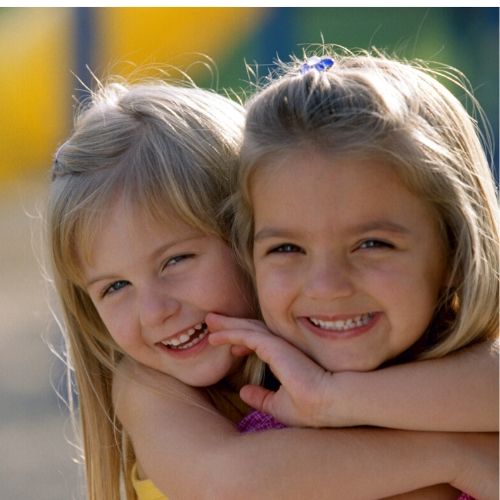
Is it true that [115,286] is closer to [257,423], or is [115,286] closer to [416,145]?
[257,423]

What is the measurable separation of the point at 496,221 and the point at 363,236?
0.33 meters

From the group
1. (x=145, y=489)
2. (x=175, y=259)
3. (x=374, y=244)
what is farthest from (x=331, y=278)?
(x=145, y=489)

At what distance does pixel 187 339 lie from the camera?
2.38 meters

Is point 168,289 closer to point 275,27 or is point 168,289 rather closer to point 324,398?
point 324,398

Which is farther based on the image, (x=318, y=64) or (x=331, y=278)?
(x=318, y=64)

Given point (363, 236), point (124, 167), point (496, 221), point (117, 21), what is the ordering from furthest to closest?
point (117, 21), point (124, 167), point (496, 221), point (363, 236)

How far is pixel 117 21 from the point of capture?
6.84 meters

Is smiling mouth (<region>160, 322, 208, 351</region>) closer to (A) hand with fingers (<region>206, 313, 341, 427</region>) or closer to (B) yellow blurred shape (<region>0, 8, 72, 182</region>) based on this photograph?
(A) hand with fingers (<region>206, 313, 341, 427</region>)

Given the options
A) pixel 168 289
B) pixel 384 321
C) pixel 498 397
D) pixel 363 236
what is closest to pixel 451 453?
pixel 498 397

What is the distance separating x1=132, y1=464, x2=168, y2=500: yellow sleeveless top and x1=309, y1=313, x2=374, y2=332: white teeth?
624 mm

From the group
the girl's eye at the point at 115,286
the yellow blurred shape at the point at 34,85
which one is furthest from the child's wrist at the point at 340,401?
the yellow blurred shape at the point at 34,85

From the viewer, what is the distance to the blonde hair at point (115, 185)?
236cm

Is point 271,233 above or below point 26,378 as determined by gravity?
below

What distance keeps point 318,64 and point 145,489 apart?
103 cm
